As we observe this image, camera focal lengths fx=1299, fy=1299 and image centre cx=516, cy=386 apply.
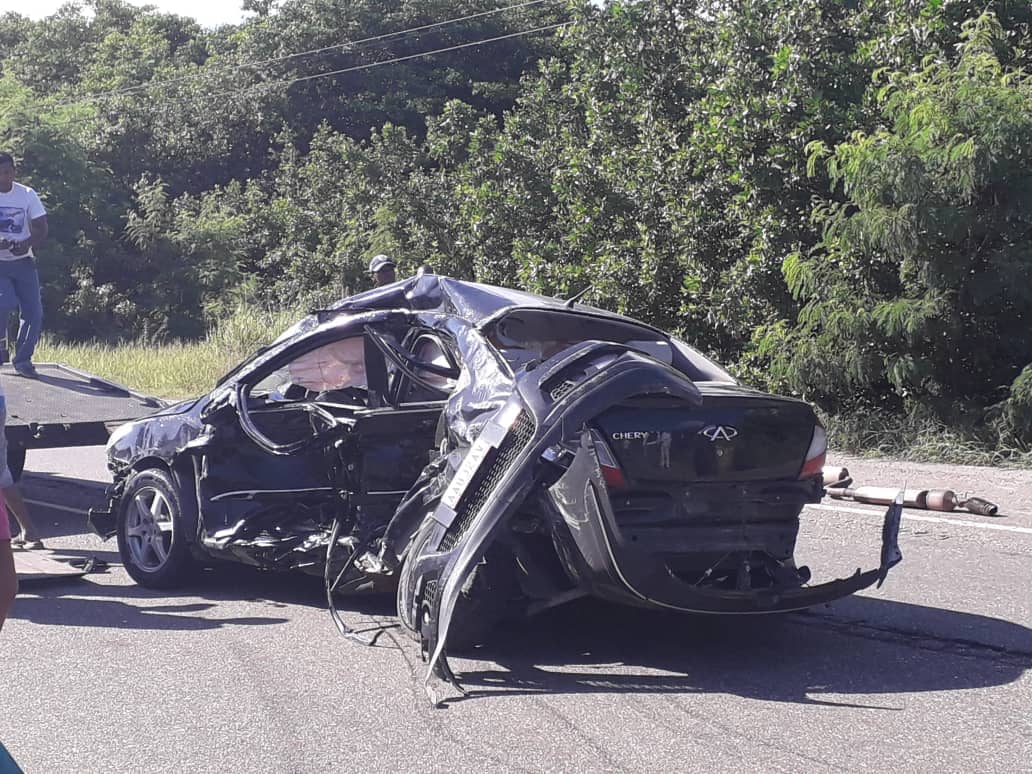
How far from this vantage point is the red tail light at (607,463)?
556 cm

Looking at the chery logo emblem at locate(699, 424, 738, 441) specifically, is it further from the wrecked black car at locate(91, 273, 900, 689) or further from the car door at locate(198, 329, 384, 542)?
the car door at locate(198, 329, 384, 542)

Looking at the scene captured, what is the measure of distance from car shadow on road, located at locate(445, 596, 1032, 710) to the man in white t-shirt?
7.02 m

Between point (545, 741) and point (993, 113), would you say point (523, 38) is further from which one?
point (545, 741)

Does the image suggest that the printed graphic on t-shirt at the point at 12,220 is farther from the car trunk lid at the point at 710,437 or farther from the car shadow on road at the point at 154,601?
the car trunk lid at the point at 710,437

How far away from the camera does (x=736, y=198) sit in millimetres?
15328

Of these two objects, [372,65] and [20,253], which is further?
[372,65]

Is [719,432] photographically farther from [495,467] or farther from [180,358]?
[180,358]

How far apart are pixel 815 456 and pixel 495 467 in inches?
62.7

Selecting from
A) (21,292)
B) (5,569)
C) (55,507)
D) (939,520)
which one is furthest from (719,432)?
(21,292)

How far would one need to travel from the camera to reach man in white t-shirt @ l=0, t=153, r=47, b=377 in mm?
11766

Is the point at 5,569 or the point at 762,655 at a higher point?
the point at 5,569

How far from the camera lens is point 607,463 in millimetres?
5566

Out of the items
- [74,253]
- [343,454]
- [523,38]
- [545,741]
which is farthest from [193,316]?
[545,741]

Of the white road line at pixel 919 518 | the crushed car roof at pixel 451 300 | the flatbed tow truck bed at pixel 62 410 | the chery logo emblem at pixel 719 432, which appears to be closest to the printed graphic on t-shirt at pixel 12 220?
the flatbed tow truck bed at pixel 62 410
